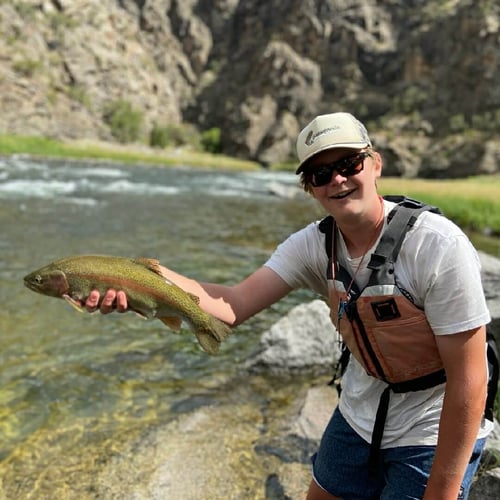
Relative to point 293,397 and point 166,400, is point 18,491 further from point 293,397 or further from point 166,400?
point 293,397

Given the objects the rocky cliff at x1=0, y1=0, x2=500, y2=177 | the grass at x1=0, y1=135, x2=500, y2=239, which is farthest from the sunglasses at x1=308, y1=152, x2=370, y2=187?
the rocky cliff at x1=0, y1=0, x2=500, y2=177

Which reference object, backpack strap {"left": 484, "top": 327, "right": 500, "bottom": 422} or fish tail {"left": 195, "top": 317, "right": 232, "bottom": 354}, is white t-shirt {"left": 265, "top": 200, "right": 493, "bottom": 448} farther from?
fish tail {"left": 195, "top": 317, "right": 232, "bottom": 354}

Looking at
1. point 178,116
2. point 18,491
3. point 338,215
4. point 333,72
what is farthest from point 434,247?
point 178,116

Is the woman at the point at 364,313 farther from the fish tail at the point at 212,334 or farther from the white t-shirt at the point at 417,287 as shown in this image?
Answer: the fish tail at the point at 212,334

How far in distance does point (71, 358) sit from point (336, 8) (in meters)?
184

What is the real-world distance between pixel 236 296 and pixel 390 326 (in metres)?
1.28

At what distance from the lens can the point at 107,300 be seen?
11.4 feet

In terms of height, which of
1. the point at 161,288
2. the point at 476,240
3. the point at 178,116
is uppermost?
the point at 161,288

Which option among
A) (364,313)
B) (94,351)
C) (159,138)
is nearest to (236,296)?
(364,313)

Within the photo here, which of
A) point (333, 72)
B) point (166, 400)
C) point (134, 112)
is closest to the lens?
point (166, 400)

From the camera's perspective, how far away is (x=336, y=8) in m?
168

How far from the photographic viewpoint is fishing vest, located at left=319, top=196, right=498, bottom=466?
103 inches

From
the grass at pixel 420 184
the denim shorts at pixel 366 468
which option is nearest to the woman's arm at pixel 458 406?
the denim shorts at pixel 366 468

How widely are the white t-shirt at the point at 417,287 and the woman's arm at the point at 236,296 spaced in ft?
0.32
